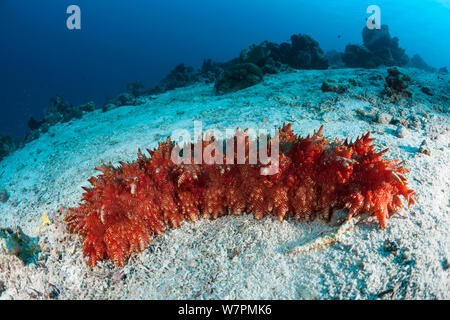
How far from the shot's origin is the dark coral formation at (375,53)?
14.2 metres

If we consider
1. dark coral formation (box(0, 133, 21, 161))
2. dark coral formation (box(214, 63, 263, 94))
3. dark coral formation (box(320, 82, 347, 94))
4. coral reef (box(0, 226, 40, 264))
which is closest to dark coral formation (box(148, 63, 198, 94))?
dark coral formation (box(214, 63, 263, 94))

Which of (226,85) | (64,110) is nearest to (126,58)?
(64,110)

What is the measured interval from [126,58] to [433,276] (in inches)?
3820

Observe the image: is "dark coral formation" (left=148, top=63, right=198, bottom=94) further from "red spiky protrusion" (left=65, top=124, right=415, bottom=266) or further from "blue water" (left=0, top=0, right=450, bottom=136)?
"blue water" (left=0, top=0, right=450, bottom=136)

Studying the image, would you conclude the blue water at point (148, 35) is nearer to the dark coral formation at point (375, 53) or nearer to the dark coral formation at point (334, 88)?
the dark coral formation at point (375, 53)

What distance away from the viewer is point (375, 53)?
49.3ft

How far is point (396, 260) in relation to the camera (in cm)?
198

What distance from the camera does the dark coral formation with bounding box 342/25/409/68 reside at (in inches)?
558

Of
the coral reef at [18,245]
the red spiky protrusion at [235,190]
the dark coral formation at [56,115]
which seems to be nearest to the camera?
the red spiky protrusion at [235,190]

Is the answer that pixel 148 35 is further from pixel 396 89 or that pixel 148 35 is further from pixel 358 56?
pixel 396 89

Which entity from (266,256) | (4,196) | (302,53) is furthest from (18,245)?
(302,53)

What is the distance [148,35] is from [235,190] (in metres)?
121

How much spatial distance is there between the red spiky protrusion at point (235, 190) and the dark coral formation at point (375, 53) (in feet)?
44.9

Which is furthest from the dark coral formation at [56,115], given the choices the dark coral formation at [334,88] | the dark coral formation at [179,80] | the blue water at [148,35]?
the blue water at [148,35]
